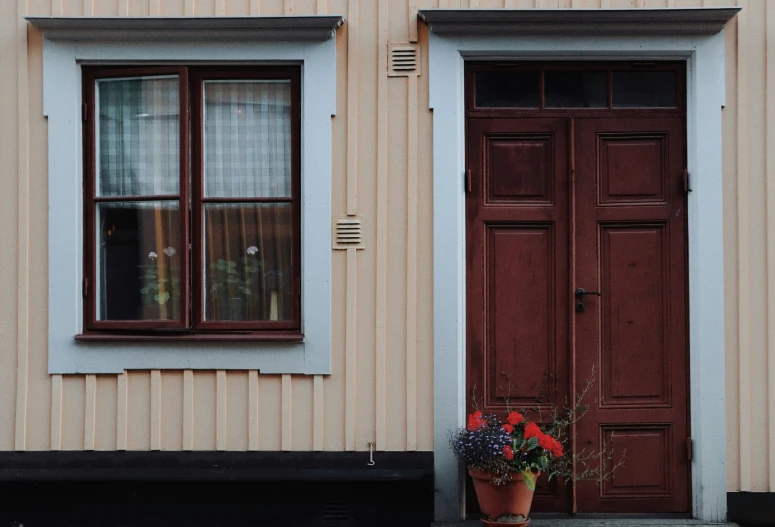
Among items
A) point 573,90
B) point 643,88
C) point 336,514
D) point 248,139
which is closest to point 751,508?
point 336,514

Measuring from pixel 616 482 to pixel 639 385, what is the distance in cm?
66

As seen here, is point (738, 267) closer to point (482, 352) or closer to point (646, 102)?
point (646, 102)

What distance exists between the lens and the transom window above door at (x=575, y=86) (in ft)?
20.9

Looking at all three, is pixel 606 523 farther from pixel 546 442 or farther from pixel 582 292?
pixel 582 292

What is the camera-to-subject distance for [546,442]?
5762 millimetres

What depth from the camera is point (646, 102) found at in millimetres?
6391

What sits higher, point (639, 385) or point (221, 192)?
point (221, 192)

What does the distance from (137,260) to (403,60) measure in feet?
7.35

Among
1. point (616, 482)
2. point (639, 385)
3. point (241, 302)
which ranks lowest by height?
Result: point (616, 482)

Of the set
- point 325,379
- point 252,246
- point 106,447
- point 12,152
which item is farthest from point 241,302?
point 12,152

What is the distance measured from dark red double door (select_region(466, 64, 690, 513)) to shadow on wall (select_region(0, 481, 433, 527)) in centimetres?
97

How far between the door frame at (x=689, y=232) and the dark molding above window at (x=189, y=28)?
0.81 metres

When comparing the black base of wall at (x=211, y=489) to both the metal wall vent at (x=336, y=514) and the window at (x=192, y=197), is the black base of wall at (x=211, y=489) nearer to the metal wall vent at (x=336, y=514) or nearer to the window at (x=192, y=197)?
the metal wall vent at (x=336, y=514)

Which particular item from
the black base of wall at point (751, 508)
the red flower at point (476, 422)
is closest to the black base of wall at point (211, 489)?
the red flower at point (476, 422)
